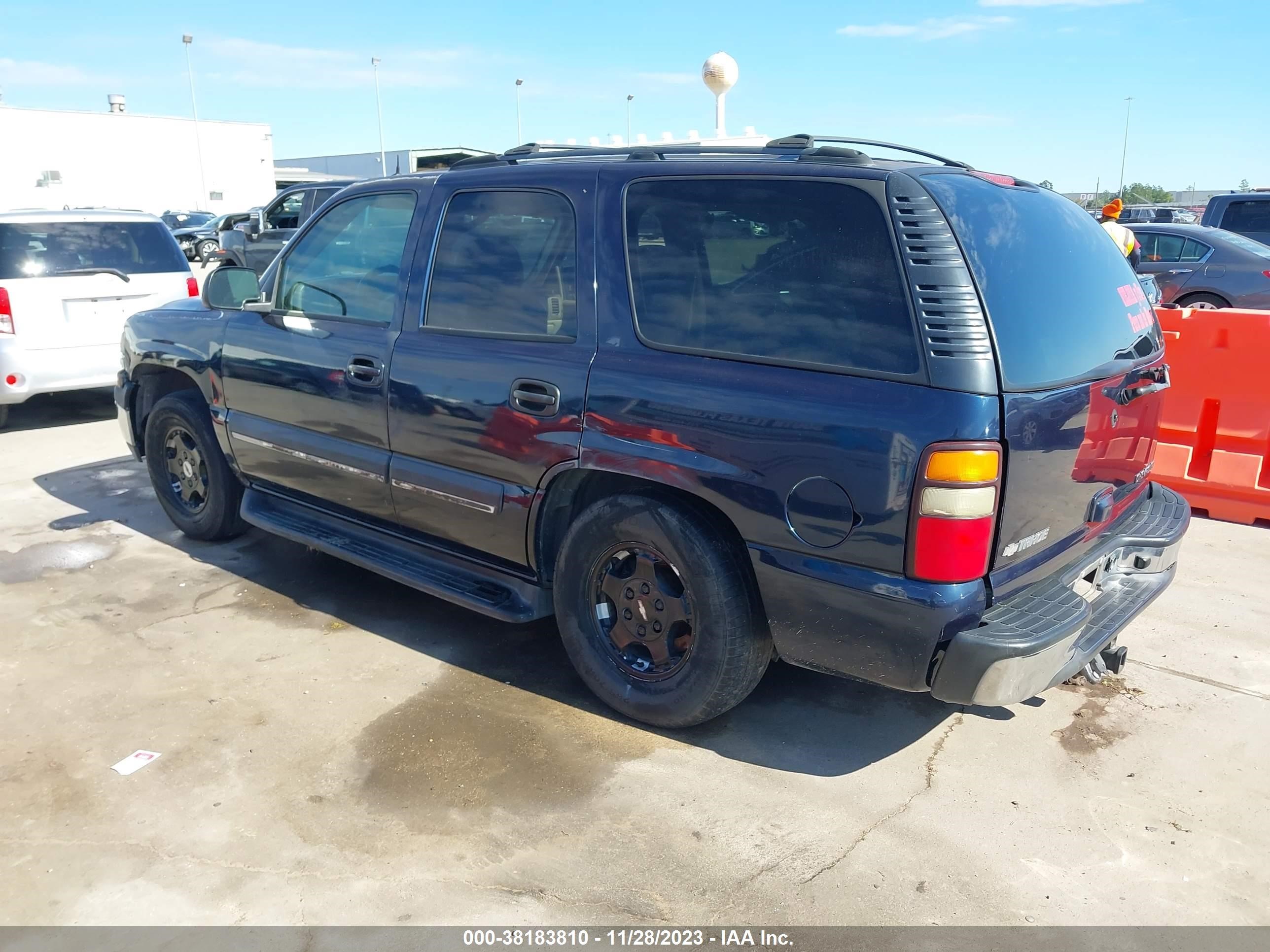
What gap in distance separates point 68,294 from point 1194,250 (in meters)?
11.6

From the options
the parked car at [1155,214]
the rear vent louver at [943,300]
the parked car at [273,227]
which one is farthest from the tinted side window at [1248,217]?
the rear vent louver at [943,300]

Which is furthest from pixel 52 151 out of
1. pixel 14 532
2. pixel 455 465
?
pixel 455 465

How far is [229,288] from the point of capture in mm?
4848

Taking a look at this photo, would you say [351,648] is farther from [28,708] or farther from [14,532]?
[14,532]

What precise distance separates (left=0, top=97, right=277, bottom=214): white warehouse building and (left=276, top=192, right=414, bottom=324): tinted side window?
1691 inches

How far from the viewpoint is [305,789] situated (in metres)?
3.17

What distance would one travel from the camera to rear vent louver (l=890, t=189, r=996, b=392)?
267 centimetres

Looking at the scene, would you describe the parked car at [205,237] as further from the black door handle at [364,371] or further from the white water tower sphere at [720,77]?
the black door handle at [364,371]

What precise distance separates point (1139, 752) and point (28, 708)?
406cm

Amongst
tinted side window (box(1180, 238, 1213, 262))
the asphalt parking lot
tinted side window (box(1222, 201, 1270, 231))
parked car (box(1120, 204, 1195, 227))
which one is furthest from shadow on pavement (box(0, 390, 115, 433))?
parked car (box(1120, 204, 1195, 227))

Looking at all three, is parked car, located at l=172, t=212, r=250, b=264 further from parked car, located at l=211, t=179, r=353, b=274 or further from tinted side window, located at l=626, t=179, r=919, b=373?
tinted side window, located at l=626, t=179, r=919, b=373

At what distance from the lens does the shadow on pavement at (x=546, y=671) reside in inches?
136

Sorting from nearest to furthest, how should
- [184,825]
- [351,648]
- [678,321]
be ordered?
1. [184,825]
2. [678,321]
3. [351,648]

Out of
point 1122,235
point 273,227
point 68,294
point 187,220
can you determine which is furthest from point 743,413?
point 187,220
